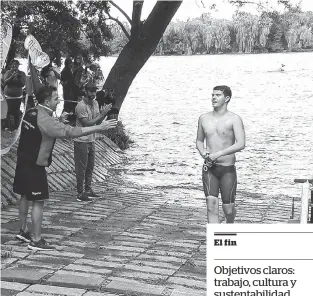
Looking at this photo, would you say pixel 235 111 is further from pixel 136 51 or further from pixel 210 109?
pixel 136 51

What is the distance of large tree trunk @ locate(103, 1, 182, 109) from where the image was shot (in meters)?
12.9

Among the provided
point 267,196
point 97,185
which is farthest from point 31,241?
point 267,196

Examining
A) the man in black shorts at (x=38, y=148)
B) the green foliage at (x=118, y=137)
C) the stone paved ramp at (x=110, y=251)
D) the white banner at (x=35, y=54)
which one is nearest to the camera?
the stone paved ramp at (x=110, y=251)

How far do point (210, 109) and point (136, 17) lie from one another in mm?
21148

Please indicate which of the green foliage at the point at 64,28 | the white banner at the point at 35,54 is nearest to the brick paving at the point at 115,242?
the white banner at the point at 35,54

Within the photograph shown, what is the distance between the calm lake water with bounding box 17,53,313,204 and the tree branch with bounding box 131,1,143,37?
8.02ft

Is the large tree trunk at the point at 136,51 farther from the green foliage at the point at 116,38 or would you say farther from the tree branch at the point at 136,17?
the green foliage at the point at 116,38

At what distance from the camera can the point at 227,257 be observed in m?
2.70

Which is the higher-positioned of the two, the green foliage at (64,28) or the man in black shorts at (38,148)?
the green foliage at (64,28)

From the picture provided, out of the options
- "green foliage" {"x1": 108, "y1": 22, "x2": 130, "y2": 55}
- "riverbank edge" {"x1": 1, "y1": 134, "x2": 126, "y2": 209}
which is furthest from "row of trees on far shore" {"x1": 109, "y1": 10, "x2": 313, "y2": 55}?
"riverbank edge" {"x1": 1, "y1": 134, "x2": 126, "y2": 209}

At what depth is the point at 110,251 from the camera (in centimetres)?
554

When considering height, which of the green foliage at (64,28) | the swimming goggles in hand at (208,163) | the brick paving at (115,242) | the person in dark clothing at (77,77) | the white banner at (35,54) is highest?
the green foliage at (64,28)

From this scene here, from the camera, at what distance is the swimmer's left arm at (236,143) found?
562cm

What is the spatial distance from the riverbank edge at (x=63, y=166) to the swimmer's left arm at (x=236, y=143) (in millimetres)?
2900
